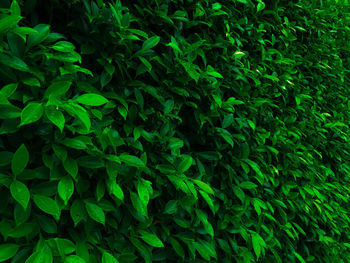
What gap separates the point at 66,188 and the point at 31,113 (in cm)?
29

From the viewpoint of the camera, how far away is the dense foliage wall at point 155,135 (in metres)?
1.04

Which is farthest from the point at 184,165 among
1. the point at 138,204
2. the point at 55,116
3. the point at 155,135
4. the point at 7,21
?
the point at 7,21

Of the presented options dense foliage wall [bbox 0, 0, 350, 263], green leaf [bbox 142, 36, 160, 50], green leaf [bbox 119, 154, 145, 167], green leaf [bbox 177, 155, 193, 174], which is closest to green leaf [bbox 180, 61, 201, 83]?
dense foliage wall [bbox 0, 0, 350, 263]

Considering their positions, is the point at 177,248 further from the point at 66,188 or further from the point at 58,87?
the point at 58,87

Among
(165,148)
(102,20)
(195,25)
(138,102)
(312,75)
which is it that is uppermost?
(102,20)

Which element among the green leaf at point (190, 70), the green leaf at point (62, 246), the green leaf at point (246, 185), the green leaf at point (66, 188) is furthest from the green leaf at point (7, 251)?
the green leaf at point (246, 185)

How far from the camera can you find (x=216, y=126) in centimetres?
181

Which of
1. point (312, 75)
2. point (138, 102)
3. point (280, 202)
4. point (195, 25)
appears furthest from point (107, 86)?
point (312, 75)

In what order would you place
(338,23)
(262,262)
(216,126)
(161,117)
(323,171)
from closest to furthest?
(161,117)
(216,126)
(262,262)
(323,171)
(338,23)

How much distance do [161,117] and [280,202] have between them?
1144mm

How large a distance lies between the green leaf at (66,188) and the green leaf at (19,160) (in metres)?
0.14

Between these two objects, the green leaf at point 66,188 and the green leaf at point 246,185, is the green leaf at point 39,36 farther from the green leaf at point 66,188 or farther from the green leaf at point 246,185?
the green leaf at point 246,185

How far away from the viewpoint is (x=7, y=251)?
0.98 metres

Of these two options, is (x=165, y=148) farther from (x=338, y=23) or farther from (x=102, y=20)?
(x=338, y=23)
